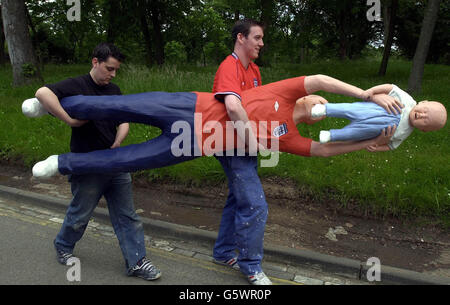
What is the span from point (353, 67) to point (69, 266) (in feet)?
52.0

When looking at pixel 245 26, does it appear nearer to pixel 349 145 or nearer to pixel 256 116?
pixel 256 116

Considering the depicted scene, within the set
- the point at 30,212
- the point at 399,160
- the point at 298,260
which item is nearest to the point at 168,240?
the point at 298,260

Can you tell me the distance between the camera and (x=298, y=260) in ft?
12.5

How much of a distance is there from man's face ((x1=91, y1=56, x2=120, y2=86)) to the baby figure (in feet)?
5.20

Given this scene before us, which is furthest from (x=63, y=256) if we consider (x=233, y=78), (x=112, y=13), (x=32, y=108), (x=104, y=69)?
(x=112, y=13)

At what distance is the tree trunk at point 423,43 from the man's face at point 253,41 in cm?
796

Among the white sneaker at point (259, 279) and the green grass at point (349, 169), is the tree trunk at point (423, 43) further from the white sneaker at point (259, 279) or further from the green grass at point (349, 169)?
the white sneaker at point (259, 279)

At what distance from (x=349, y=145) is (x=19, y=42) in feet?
32.7

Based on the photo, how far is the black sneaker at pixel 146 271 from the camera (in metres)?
3.38

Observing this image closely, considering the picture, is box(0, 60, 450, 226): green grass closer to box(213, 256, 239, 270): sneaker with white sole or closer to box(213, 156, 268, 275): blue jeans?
box(213, 256, 239, 270): sneaker with white sole

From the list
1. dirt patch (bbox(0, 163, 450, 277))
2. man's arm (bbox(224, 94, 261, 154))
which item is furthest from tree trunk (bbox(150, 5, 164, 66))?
man's arm (bbox(224, 94, 261, 154))

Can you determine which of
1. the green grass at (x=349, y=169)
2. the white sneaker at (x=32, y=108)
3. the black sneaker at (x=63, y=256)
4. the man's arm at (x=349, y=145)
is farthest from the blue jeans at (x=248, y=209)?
the green grass at (x=349, y=169)

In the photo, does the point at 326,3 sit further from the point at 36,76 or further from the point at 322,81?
the point at 322,81

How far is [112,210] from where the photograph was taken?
3484 mm
